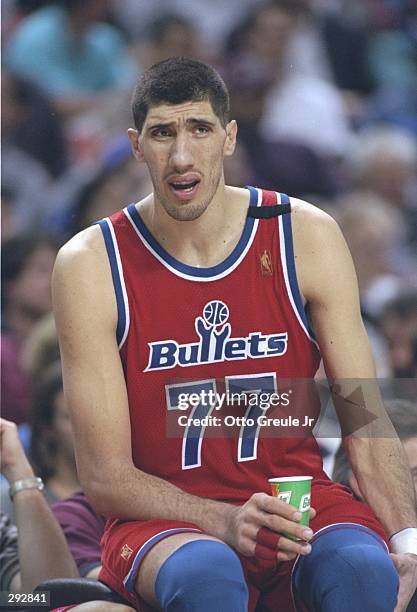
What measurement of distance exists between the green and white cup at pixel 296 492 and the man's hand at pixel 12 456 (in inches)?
35.6

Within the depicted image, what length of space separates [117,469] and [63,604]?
0.37 m

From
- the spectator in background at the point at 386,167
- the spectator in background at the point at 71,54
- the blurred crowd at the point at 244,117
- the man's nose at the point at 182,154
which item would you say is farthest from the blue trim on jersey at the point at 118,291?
the spectator in background at the point at 386,167

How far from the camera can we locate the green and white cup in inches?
89.5

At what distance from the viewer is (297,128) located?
5.37 metres

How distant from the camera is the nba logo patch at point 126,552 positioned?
2.39 metres

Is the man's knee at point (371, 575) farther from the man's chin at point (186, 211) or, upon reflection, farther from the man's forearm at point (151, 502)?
the man's chin at point (186, 211)

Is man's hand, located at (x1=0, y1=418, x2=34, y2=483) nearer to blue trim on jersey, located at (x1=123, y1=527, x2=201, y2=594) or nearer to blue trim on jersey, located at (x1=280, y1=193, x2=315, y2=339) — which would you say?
blue trim on jersey, located at (x1=123, y1=527, x2=201, y2=594)

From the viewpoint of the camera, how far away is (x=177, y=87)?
2.53 m

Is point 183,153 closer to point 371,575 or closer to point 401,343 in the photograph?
point 371,575

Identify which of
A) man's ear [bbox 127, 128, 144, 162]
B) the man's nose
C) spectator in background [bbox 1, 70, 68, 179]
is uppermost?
spectator in background [bbox 1, 70, 68, 179]

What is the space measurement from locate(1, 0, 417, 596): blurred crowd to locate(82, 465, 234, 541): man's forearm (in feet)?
5.46

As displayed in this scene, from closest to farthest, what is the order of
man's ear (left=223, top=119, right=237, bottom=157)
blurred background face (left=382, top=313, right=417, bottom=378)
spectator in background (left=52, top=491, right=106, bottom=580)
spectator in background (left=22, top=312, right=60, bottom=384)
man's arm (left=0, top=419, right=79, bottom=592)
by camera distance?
man's ear (left=223, top=119, right=237, bottom=157) < man's arm (left=0, top=419, right=79, bottom=592) < spectator in background (left=52, top=491, right=106, bottom=580) < spectator in background (left=22, top=312, right=60, bottom=384) < blurred background face (left=382, top=313, right=417, bottom=378)

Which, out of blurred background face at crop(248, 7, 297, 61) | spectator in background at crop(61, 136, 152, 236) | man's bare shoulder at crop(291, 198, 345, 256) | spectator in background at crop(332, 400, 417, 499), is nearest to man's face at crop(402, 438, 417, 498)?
spectator in background at crop(332, 400, 417, 499)

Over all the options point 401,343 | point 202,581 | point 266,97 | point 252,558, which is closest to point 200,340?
point 252,558
